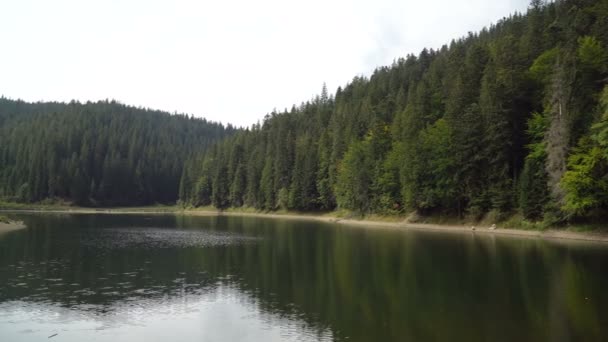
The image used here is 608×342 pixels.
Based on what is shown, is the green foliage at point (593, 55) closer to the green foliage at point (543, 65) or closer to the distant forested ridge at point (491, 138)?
the distant forested ridge at point (491, 138)

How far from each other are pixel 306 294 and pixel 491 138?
48632 millimetres

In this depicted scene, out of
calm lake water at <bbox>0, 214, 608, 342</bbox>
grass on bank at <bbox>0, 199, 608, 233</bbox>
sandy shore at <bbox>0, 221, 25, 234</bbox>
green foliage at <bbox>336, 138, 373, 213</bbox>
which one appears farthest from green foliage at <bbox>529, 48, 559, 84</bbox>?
sandy shore at <bbox>0, 221, 25, 234</bbox>

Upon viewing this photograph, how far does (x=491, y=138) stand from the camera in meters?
66.4

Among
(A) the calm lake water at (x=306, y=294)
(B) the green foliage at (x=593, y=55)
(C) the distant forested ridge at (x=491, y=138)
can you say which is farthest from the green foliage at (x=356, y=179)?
(A) the calm lake water at (x=306, y=294)

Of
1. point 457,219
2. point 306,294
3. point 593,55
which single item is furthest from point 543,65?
point 306,294

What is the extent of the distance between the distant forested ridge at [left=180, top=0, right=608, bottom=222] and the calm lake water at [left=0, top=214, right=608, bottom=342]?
12629mm

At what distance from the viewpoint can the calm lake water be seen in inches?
746

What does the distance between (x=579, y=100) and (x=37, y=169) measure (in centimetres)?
18432

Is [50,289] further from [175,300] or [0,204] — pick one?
[0,204]

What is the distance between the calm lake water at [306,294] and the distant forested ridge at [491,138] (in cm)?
1263

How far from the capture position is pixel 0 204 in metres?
164

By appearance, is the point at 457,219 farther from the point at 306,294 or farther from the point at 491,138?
the point at 306,294

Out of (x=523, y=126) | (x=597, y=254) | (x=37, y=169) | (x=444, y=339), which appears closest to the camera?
(x=444, y=339)

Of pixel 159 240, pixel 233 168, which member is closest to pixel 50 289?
pixel 159 240
